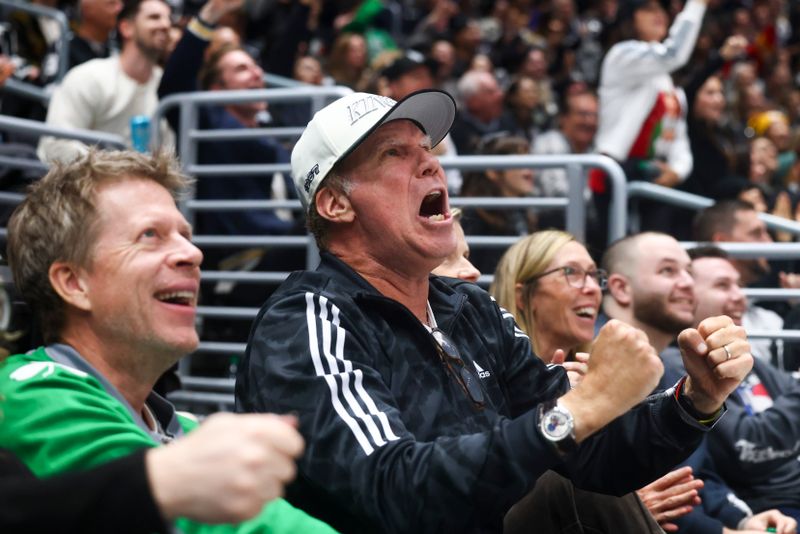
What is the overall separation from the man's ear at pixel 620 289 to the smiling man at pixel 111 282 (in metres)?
2.79

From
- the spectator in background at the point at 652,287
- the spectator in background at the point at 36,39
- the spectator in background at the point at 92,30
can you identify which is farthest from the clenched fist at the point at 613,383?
the spectator in background at the point at 36,39

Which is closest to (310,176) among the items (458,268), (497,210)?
(458,268)

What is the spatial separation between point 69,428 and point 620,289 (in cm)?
331

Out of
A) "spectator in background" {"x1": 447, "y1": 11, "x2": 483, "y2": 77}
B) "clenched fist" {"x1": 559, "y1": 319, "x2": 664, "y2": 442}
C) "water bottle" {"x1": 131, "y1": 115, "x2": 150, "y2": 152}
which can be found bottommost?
"spectator in background" {"x1": 447, "y1": 11, "x2": 483, "y2": 77}

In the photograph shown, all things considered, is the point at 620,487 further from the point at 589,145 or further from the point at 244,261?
the point at 589,145

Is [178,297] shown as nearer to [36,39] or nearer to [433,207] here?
[433,207]

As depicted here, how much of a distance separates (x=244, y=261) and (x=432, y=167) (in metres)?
3.29

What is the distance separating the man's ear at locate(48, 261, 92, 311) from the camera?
243 cm

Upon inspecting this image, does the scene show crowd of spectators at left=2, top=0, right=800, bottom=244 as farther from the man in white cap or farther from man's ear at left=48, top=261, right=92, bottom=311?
man's ear at left=48, top=261, right=92, bottom=311

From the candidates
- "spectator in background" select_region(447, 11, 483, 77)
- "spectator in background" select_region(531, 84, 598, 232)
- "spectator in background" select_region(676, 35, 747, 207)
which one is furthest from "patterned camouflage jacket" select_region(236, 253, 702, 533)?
"spectator in background" select_region(447, 11, 483, 77)

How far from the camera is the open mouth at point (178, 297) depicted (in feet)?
8.01

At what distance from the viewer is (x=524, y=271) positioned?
4.52 meters

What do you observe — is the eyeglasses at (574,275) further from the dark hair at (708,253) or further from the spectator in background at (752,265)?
the spectator in background at (752,265)

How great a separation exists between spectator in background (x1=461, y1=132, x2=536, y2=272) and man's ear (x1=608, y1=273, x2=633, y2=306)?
79cm
